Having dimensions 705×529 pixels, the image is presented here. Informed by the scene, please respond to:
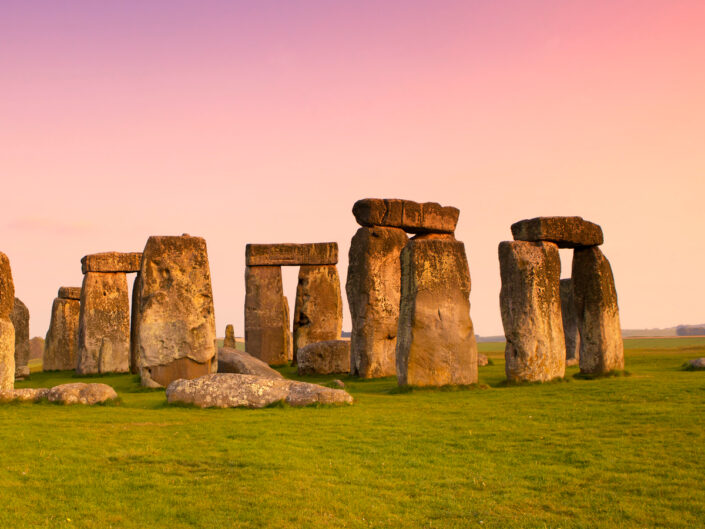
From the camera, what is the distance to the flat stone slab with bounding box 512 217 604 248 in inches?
648

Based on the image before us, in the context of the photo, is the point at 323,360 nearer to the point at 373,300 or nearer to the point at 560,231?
the point at 373,300

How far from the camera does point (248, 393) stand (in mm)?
12742

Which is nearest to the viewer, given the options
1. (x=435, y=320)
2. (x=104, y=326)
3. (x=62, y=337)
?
(x=435, y=320)

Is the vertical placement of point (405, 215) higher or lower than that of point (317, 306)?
higher

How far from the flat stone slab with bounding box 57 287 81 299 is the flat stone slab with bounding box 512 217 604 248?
1872 centimetres

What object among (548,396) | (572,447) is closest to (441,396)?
(548,396)

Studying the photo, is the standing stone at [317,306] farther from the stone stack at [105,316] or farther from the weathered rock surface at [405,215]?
the weathered rock surface at [405,215]

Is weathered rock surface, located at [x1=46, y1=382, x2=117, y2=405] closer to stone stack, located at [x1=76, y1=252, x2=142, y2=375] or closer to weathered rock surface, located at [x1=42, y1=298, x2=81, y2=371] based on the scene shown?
stone stack, located at [x1=76, y1=252, x2=142, y2=375]

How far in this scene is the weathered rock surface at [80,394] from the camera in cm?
1313

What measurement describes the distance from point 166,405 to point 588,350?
32.5 ft

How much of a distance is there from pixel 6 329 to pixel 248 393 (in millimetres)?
4466

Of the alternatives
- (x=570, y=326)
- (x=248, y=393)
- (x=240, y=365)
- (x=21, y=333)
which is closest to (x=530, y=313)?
(x=248, y=393)

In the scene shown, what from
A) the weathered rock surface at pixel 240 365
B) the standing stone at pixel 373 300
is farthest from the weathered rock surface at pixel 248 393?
the standing stone at pixel 373 300

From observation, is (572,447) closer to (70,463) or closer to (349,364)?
(70,463)
